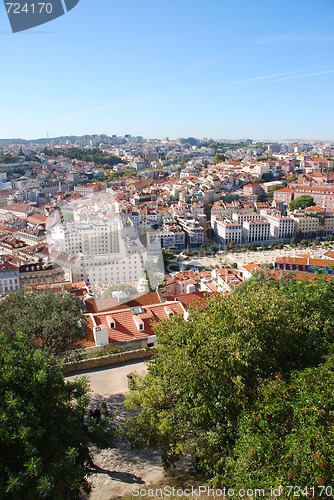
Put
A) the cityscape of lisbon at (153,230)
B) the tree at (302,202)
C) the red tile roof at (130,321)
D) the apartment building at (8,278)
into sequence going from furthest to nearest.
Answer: the tree at (302,202) → the apartment building at (8,278) → the cityscape of lisbon at (153,230) → the red tile roof at (130,321)

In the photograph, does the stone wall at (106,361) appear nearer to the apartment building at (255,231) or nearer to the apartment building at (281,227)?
the apartment building at (255,231)

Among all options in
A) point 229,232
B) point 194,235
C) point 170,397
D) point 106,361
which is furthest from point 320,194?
point 170,397

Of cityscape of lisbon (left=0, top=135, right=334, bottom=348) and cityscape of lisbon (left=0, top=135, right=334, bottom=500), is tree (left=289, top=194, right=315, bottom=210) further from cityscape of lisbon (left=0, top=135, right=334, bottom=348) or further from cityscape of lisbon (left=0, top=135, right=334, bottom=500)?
cityscape of lisbon (left=0, top=135, right=334, bottom=500)

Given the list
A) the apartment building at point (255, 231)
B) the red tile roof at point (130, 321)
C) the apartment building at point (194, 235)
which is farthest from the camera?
the apartment building at point (255, 231)

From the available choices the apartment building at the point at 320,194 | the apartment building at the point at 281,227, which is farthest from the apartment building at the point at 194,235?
the apartment building at the point at 320,194

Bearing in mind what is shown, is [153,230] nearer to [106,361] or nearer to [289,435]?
[106,361]
